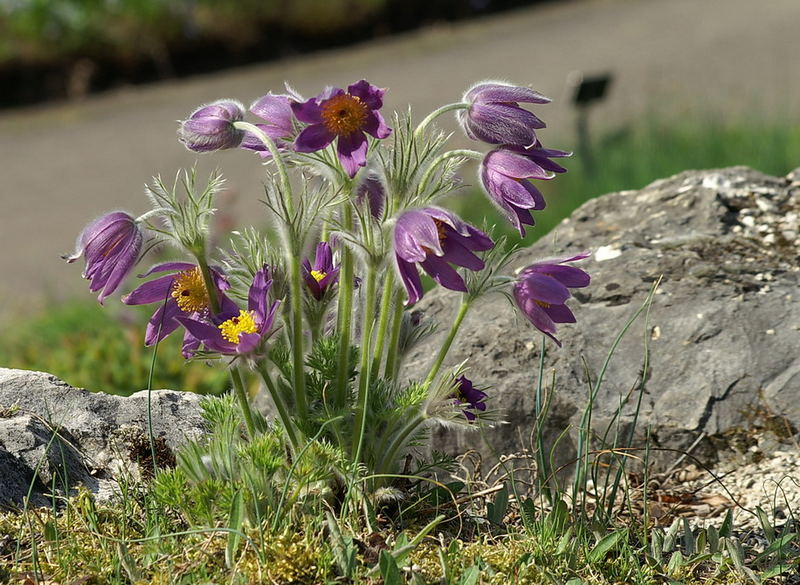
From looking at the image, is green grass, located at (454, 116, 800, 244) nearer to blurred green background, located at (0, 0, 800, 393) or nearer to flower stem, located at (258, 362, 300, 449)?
blurred green background, located at (0, 0, 800, 393)

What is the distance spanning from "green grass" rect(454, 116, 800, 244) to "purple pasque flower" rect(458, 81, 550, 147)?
9.95 feet

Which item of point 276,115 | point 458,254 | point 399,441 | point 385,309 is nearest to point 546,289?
point 458,254

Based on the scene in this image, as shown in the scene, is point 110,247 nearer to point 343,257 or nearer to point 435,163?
point 343,257

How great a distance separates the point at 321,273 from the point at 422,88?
8.48 m

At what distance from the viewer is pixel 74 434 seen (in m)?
2.57

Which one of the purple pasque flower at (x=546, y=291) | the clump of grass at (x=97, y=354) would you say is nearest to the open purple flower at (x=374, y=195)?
the purple pasque flower at (x=546, y=291)

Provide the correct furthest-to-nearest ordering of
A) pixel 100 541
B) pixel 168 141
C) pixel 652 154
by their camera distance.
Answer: pixel 168 141
pixel 652 154
pixel 100 541

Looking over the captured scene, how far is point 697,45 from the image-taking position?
10688mm

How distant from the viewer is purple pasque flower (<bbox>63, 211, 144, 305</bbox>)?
2053 mm

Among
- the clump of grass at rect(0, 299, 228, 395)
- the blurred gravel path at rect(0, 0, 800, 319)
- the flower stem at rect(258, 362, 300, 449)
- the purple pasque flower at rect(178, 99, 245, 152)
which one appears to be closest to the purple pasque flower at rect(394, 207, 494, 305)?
the flower stem at rect(258, 362, 300, 449)

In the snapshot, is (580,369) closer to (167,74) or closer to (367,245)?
(367,245)

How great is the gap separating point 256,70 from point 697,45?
526 cm

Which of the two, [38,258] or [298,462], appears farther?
[38,258]

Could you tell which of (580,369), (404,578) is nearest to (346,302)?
(404,578)
